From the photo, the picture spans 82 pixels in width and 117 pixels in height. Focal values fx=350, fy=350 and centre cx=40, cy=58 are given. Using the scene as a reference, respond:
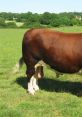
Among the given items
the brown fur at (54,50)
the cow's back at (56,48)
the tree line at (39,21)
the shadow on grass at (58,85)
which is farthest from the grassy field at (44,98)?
the tree line at (39,21)

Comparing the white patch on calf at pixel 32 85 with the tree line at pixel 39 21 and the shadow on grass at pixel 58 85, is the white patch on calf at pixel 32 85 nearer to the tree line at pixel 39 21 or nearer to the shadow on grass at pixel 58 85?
the shadow on grass at pixel 58 85

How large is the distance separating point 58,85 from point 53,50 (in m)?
1.76

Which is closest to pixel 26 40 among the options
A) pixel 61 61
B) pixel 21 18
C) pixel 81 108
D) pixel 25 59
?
pixel 25 59

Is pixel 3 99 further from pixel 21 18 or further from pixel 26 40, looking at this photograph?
pixel 21 18

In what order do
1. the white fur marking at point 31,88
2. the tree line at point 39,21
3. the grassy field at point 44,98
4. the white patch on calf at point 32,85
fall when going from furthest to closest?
the tree line at point 39,21, the white patch on calf at point 32,85, the white fur marking at point 31,88, the grassy field at point 44,98

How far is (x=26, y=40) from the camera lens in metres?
10.4

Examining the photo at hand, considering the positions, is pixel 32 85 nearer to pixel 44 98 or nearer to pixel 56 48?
pixel 44 98

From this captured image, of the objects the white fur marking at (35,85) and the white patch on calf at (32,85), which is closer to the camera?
the white patch on calf at (32,85)

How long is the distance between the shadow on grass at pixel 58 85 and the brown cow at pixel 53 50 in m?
0.71

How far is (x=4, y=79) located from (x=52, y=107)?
4.06m

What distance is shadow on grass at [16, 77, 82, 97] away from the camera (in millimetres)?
10648

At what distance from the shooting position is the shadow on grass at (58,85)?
10648 mm

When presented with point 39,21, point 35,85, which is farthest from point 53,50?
point 39,21

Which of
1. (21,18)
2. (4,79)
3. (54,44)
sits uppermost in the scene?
(54,44)
